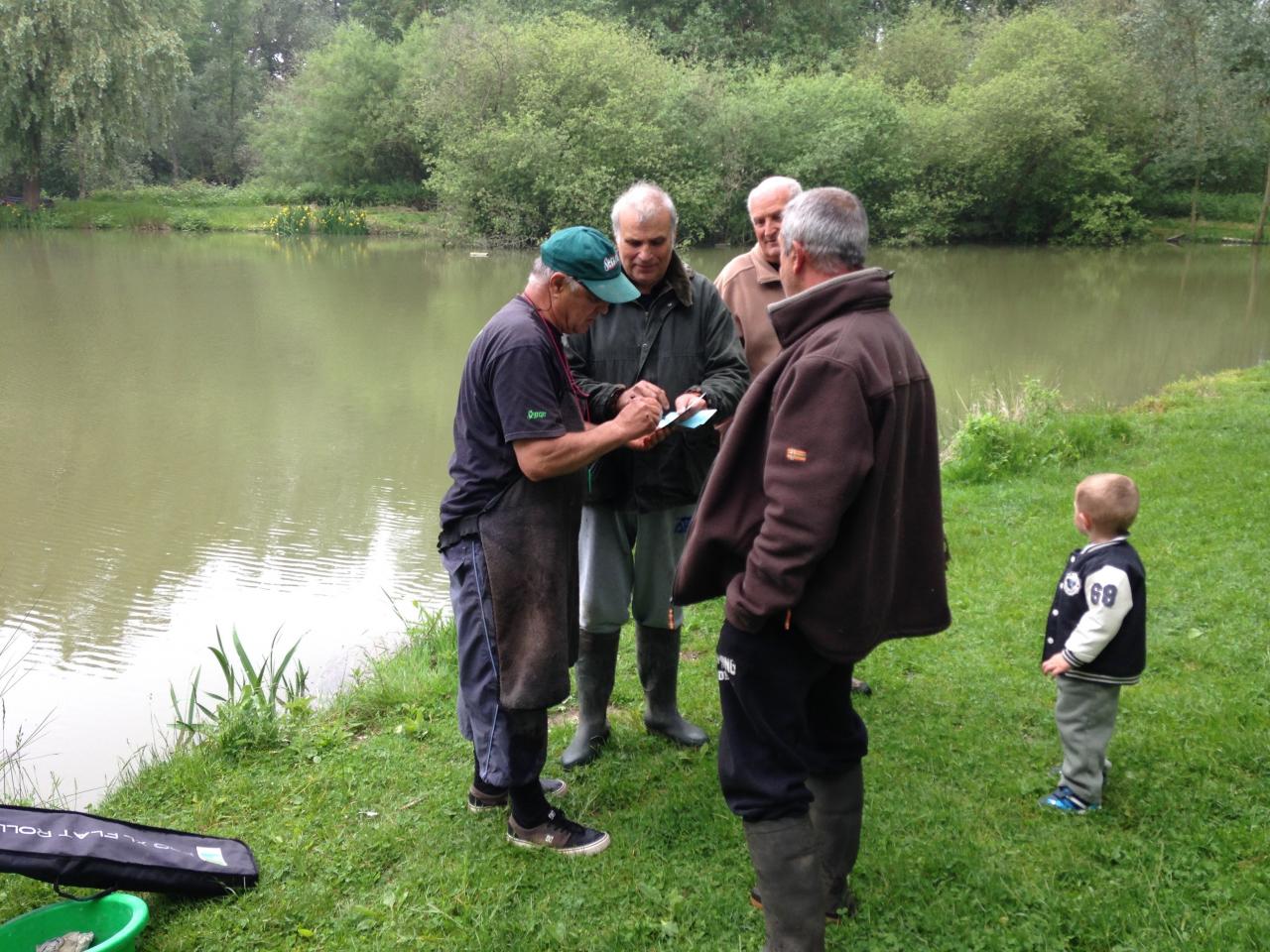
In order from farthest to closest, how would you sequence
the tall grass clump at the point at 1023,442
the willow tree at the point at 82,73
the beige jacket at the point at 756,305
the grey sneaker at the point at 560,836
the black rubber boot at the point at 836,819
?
the willow tree at the point at 82,73, the tall grass clump at the point at 1023,442, the beige jacket at the point at 756,305, the grey sneaker at the point at 560,836, the black rubber boot at the point at 836,819

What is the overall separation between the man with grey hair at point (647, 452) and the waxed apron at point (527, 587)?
58 cm

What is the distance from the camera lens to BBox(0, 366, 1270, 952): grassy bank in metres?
2.93

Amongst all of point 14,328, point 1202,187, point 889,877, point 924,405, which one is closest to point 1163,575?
point 889,877

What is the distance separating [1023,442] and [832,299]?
19.7 ft

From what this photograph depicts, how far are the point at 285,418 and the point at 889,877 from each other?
9.41 m

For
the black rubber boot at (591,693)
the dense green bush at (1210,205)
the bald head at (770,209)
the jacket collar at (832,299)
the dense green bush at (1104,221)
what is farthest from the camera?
the dense green bush at (1210,205)

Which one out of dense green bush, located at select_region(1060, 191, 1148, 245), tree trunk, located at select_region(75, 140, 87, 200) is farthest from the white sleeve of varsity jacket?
tree trunk, located at select_region(75, 140, 87, 200)

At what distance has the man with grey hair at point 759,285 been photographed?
421 cm

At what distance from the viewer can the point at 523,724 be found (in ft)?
10.6

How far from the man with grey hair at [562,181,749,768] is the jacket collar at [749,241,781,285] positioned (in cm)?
52

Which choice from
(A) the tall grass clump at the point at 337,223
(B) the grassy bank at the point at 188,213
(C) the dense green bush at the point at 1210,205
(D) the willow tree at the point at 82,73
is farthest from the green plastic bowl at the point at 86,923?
(C) the dense green bush at the point at 1210,205

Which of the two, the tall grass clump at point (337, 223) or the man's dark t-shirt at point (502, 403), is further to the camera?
the tall grass clump at point (337, 223)

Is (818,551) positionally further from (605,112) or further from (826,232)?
(605,112)

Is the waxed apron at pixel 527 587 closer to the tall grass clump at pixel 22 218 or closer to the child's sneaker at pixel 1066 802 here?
the child's sneaker at pixel 1066 802
